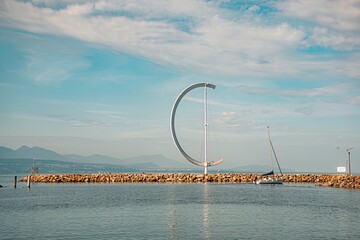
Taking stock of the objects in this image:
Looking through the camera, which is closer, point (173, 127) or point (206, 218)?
point (206, 218)

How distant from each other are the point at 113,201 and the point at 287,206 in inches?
884

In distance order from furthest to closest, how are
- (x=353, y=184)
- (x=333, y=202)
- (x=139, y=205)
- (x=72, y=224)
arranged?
(x=353, y=184) → (x=333, y=202) → (x=139, y=205) → (x=72, y=224)

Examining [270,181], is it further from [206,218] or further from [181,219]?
[181,219]

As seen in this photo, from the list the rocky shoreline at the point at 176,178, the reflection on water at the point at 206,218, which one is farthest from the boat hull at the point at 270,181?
the reflection on water at the point at 206,218

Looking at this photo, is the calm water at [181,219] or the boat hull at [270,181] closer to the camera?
the calm water at [181,219]

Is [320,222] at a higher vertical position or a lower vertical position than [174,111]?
lower

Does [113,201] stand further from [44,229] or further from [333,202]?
[333,202]

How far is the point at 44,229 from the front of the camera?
35594mm

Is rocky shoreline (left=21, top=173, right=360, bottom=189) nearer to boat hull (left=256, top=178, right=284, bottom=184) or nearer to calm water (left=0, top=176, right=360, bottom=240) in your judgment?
boat hull (left=256, top=178, right=284, bottom=184)

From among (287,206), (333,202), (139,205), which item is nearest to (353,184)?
(333,202)

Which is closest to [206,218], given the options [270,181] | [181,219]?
[181,219]

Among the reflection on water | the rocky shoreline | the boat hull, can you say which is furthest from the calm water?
the rocky shoreline

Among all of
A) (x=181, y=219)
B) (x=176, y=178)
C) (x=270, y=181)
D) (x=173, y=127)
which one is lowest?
(x=181, y=219)

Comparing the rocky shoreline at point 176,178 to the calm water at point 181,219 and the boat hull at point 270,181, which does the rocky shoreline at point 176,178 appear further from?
the calm water at point 181,219
